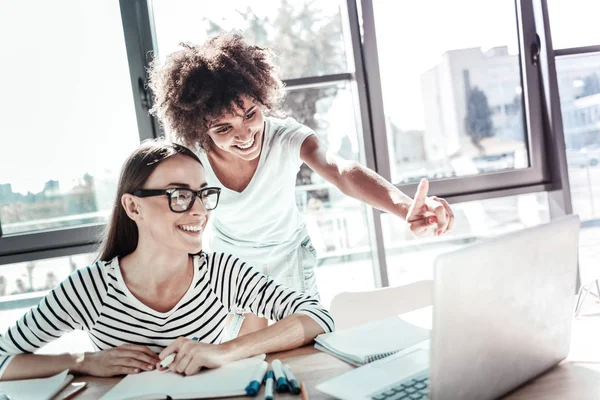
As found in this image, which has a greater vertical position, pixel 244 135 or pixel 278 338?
pixel 244 135

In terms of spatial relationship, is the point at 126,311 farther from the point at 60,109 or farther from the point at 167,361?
the point at 60,109

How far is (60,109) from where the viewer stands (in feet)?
8.50

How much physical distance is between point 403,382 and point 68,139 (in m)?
2.26

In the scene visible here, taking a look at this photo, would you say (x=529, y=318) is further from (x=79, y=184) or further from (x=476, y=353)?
(x=79, y=184)

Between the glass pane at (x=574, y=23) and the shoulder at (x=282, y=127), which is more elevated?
the glass pane at (x=574, y=23)

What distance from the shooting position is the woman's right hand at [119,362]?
1.09 metres

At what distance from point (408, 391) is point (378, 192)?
2.91ft

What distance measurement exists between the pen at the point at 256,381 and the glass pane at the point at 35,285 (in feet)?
6.19

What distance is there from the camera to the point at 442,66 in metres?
2.92

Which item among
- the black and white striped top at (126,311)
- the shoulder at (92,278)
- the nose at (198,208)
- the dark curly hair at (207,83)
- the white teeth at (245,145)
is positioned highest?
the dark curly hair at (207,83)

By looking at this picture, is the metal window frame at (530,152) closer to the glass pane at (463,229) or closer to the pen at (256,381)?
the glass pane at (463,229)

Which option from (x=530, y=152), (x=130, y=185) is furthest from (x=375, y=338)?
(x=530, y=152)

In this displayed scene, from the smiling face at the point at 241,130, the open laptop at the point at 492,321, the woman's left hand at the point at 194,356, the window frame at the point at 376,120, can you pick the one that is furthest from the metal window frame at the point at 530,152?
the open laptop at the point at 492,321

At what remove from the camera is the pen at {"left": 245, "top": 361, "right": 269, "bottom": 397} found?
35.4 inches
